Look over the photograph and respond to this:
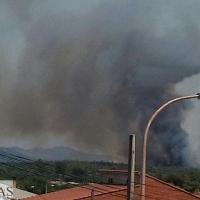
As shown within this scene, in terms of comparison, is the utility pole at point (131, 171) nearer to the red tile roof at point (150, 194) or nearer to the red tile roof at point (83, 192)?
the red tile roof at point (150, 194)

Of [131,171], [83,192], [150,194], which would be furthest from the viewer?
[83,192]

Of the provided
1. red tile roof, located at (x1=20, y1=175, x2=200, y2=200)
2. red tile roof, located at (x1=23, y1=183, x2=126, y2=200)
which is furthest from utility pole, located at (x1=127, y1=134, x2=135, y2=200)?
red tile roof, located at (x1=23, y1=183, x2=126, y2=200)

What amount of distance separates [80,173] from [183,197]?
31.3 meters

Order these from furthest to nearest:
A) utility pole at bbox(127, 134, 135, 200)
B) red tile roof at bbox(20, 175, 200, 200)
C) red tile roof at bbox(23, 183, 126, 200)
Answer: red tile roof at bbox(23, 183, 126, 200)
red tile roof at bbox(20, 175, 200, 200)
utility pole at bbox(127, 134, 135, 200)

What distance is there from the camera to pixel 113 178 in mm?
41125

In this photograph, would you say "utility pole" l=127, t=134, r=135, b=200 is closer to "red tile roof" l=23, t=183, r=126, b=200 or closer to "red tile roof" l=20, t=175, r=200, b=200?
"red tile roof" l=20, t=175, r=200, b=200

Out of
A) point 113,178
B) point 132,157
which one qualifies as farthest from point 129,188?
point 113,178

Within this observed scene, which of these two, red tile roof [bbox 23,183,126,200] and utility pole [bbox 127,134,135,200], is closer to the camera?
utility pole [bbox 127,134,135,200]

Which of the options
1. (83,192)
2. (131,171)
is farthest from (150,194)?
(131,171)

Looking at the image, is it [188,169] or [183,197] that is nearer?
[183,197]

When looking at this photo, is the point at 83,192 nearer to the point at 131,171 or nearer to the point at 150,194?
the point at 150,194

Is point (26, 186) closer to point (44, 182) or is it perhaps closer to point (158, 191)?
point (44, 182)

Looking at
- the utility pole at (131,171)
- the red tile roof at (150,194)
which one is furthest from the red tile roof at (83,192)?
the utility pole at (131,171)

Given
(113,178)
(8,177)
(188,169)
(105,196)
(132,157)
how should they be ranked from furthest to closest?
(188,169)
(8,177)
(113,178)
(105,196)
(132,157)
